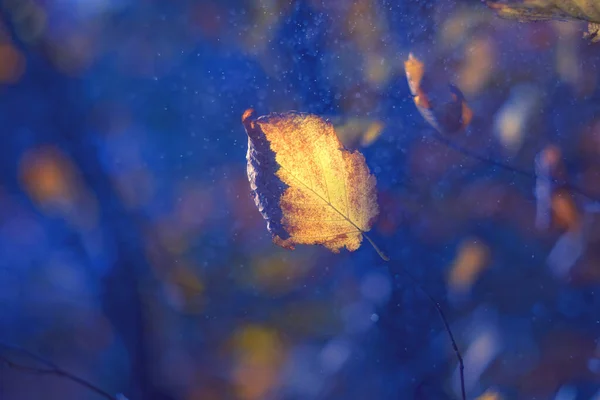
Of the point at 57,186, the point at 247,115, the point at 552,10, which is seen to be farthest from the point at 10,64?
the point at 552,10

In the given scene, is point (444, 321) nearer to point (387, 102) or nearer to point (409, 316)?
point (409, 316)

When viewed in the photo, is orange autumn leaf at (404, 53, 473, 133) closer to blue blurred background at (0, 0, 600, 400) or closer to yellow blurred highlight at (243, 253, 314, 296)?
blue blurred background at (0, 0, 600, 400)

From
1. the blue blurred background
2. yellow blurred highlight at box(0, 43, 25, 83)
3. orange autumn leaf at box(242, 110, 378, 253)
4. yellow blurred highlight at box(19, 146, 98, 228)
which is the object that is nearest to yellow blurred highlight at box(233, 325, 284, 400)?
the blue blurred background

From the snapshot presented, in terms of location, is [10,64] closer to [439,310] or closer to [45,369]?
[45,369]

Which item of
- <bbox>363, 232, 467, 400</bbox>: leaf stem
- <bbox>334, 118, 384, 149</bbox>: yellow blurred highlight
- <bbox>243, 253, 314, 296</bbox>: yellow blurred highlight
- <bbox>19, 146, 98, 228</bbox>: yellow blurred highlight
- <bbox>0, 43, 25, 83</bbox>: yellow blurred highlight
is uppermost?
<bbox>0, 43, 25, 83</bbox>: yellow blurred highlight

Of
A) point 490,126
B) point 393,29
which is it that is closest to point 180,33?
point 393,29

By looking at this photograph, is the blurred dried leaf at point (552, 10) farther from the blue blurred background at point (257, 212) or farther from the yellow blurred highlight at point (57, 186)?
the yellow blurred highlight at point (57, 186)

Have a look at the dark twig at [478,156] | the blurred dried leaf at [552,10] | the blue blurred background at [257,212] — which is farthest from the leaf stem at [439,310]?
the blurred dried leaf at [552,10]
